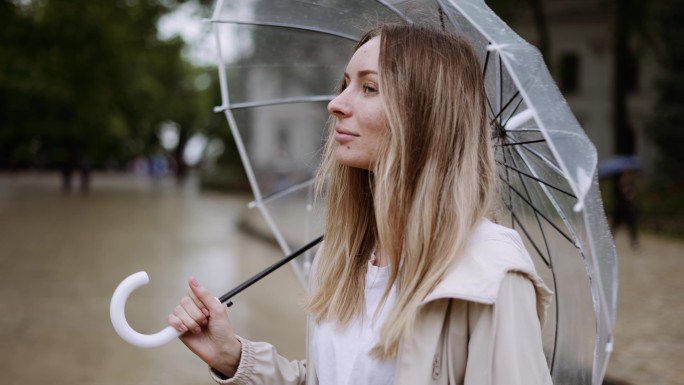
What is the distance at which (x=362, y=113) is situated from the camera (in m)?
1.92

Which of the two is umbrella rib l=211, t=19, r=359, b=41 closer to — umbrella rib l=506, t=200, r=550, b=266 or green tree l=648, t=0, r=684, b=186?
umbrella rib l=506, t=200, r=550, b=266

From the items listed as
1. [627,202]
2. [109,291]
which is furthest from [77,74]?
[627,202]

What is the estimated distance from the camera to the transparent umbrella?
1.87m

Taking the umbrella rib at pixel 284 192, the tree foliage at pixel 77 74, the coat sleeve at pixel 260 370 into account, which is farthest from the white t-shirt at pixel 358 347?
the tree foliage at pixel 77 74

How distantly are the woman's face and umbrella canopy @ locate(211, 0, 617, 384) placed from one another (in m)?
0.29

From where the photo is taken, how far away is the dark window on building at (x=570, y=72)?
3797 centimetres

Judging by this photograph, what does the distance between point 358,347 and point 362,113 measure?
615 millimetres

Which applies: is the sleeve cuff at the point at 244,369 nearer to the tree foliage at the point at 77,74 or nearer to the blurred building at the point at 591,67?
the tree foliage at the point at 77,74

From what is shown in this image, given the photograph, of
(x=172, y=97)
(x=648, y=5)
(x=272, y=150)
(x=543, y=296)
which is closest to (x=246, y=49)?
(x=272, y=150)

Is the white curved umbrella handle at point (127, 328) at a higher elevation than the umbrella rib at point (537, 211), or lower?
lower

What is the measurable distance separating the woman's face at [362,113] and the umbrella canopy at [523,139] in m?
0.29

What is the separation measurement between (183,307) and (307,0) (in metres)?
1.67

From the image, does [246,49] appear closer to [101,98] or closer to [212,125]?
[101,98]

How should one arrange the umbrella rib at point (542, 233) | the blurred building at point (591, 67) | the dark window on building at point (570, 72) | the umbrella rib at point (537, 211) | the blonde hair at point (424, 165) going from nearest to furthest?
the blonde hair at point (424, 165), the umbrella rib at point (537, 211), the umbrella rib at point (542, 233), the blurred building at point (591, 67), the dark window on building at point (570, 72)
